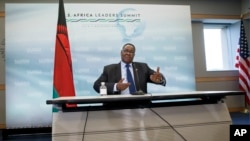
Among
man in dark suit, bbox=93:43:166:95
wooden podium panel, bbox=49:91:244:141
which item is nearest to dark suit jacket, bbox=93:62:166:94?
man in dark suit, bbox=93:43:166:95

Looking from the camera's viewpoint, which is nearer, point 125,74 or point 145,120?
point 145,120

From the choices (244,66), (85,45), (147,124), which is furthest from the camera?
(244,66)

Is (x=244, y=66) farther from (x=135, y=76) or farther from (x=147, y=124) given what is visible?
(x=147, y=124)

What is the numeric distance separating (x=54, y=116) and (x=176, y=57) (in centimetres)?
285

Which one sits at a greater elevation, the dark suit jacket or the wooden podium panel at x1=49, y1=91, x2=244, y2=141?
the dark suit jacket

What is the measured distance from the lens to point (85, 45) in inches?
152

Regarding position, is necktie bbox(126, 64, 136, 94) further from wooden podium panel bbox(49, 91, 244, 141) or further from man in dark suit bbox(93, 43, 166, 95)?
wooden podium panel bbox(49, 91, 244, 141)

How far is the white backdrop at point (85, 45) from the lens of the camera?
373 centimetres

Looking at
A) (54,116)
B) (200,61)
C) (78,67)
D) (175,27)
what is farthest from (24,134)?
(200,61)

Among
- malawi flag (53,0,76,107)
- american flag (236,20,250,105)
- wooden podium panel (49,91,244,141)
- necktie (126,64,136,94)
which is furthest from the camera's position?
american flag (236,20,250,105)

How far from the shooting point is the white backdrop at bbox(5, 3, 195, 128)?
12.2 ft

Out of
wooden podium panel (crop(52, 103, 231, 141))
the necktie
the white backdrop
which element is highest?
the white backdrop

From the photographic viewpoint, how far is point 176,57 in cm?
410

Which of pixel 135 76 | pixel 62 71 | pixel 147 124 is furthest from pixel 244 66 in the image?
pixel 62 71
